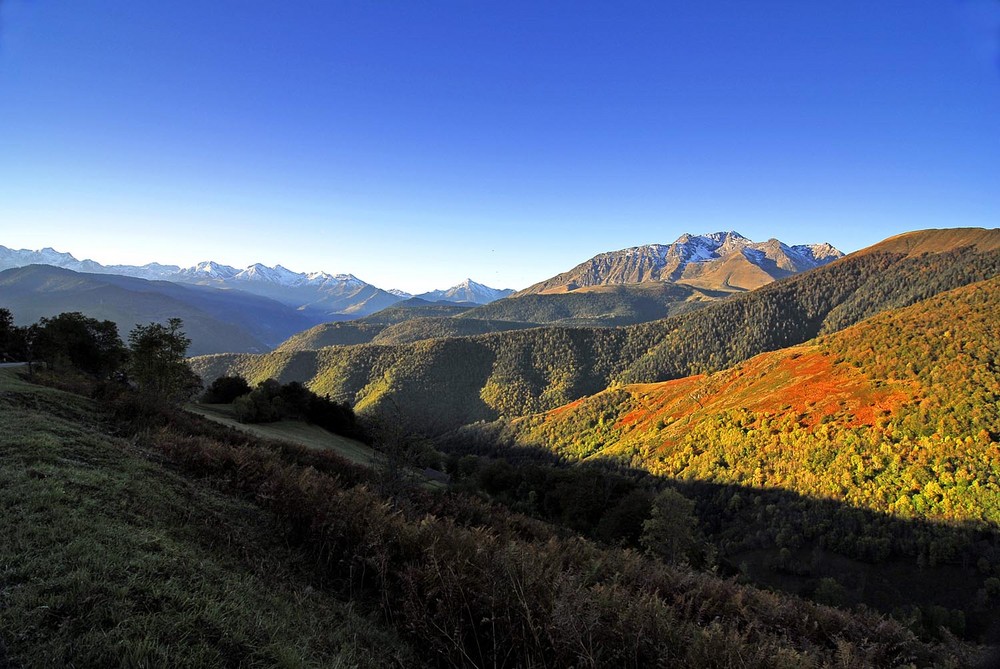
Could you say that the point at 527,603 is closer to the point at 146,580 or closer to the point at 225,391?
the point at 146,580

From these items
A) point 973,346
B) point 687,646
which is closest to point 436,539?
point 687,646

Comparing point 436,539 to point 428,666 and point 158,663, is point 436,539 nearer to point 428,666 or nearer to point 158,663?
point 428,666

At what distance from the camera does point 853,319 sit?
17862 centimetres

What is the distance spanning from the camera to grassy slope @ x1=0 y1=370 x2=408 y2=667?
136 inches

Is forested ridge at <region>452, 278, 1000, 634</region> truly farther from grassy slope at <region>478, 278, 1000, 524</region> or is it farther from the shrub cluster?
the shrub cluster

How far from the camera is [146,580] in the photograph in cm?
437

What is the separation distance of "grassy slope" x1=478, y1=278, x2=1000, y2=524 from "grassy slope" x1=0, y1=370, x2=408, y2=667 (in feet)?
243

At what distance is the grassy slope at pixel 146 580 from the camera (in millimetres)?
3447

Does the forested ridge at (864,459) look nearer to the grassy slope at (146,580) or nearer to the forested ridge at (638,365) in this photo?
the grassy slope at (146,580)

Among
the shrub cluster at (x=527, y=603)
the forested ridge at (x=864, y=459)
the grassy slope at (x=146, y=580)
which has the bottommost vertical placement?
the forested ridge at (x=864, y=459)

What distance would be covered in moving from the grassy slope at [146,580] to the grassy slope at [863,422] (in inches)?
2918

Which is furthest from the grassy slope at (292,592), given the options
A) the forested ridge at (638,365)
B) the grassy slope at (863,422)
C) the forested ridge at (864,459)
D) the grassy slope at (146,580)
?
the forested ridge at (638,365)

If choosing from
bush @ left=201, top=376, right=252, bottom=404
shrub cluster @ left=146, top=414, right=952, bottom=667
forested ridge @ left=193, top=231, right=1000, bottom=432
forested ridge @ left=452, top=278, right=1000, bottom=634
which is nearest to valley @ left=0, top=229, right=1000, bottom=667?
shrub cluster @ left=146, top=414, right=952, bottom=667

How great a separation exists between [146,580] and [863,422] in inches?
3645
